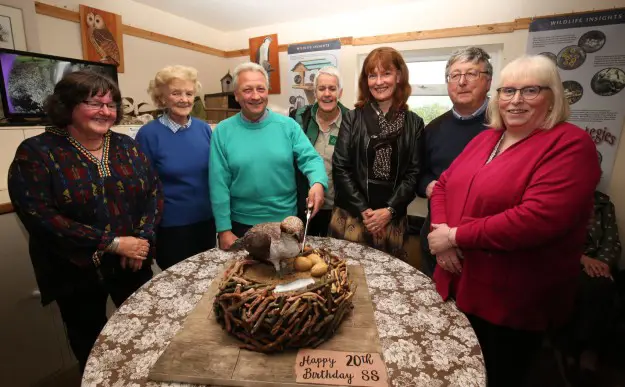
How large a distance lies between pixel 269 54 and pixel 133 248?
331 cm

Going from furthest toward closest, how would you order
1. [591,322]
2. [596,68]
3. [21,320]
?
1. [596,68]
2. [591,322]
3. [21,320]

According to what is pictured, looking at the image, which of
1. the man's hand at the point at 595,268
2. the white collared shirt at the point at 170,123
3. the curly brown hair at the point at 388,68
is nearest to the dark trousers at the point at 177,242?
the white collared shirt at the point at 170,123

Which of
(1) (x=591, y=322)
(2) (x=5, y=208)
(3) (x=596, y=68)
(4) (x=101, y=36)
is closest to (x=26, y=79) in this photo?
(2) (x=5, y=208)

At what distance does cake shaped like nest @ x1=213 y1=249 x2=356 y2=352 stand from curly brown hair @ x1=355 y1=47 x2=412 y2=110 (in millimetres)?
1131

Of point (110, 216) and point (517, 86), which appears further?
point (110, 216)

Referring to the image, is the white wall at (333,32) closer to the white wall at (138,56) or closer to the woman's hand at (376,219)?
the white wall at (138,56)

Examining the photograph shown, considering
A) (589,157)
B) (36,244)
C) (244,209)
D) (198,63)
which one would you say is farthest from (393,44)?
(36,244)

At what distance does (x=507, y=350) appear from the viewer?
1.09m

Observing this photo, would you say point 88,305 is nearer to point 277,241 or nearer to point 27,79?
point 277,241

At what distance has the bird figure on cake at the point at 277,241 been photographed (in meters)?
0.92

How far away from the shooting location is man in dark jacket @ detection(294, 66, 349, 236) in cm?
189

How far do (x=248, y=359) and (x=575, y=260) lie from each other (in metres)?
0.99

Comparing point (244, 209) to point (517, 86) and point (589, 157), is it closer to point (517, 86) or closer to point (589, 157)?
point (517, 86)

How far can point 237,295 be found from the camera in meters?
0.81
